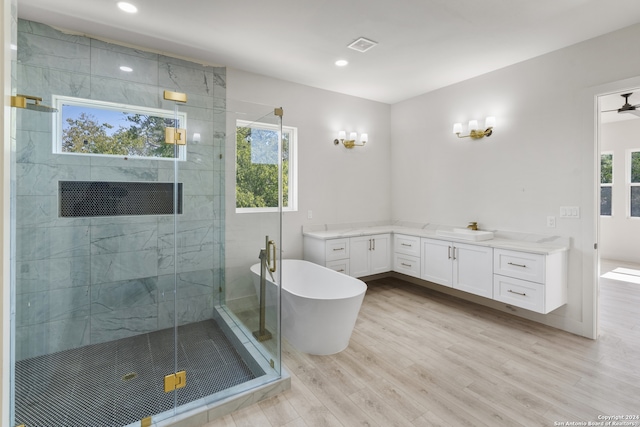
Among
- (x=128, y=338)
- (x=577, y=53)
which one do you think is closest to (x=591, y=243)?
(x=577, y=53)

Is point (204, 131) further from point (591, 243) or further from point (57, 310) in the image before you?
point (591, 243)

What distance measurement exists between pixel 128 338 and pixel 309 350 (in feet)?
5.18

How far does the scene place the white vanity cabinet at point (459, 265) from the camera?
10.6 ft

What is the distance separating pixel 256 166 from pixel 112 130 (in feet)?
3.96

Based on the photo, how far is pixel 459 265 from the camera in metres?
3.49

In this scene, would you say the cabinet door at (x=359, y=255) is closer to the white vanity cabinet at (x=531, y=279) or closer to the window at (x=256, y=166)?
the window at (x=256, y=166)

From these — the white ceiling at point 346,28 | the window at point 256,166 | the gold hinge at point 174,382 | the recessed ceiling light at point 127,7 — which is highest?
the white ceiling at point 346,28

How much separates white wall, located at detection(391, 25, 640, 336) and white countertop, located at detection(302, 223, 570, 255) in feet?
0.27

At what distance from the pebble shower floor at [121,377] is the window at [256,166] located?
121 centimetres

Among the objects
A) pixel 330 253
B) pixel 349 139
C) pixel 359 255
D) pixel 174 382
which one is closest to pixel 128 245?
pixel 174 382

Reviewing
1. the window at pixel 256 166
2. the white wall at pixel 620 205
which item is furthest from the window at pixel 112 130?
the white wall at pixel 620 205

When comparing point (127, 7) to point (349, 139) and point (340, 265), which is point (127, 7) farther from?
point (340, 265)

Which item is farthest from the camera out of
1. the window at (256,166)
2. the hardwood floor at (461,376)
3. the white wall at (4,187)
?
the window at (256,166)

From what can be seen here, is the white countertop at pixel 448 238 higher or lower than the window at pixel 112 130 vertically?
lower
